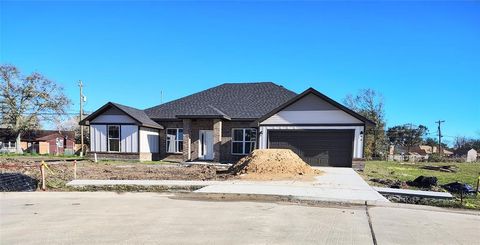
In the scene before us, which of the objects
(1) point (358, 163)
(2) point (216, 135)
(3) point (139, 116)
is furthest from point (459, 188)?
(3) point (139, 116)

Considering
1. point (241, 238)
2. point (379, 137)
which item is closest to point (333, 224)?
point (241, 238)

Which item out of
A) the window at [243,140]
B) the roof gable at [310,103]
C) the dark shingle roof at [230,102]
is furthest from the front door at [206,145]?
the roof gable at [310,103]

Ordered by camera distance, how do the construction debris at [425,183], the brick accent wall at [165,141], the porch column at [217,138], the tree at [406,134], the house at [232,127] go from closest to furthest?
the construction debris at [425,183]
the house at [232,127]
the porch column at [217,138]
the brick accent wall at [165,141]
the tree at [406,134]

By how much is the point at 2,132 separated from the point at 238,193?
56480mm

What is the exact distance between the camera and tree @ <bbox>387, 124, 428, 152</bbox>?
275ft

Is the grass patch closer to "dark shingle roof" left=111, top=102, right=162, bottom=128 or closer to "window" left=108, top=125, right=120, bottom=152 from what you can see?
"dark shingle roof" left=111, top=102, right=162, bottom=128

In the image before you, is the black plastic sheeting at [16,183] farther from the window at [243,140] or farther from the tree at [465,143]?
the tree at [465,143]

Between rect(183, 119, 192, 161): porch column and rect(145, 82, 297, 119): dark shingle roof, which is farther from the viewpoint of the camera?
rect(145, 82, 297, 119): dark shingle roof

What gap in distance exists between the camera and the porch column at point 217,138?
25625 mm

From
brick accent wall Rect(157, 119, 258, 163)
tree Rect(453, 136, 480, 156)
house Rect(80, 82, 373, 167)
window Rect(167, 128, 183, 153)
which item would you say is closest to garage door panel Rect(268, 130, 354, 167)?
house Rect(80, 82, 373, 167)

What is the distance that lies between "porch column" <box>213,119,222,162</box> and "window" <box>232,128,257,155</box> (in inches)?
44.4

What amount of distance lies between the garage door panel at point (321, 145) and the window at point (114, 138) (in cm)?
1211

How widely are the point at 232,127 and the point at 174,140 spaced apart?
16.5 ft

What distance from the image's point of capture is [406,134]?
287 feet
